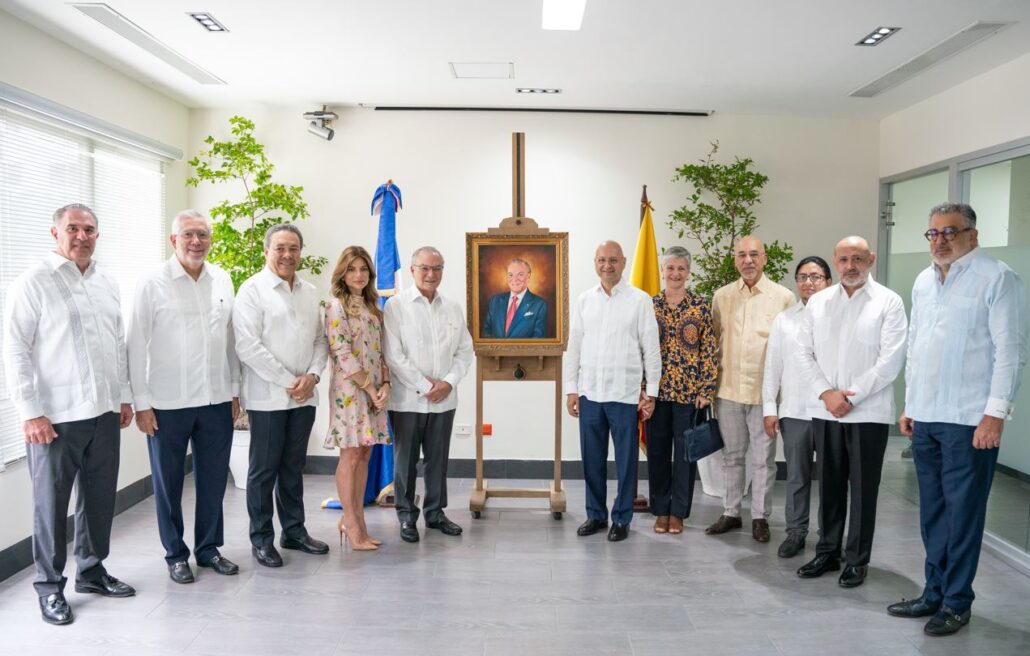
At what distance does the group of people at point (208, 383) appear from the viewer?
3291 millimetres

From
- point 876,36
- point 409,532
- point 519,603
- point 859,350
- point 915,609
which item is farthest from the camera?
point 409,532

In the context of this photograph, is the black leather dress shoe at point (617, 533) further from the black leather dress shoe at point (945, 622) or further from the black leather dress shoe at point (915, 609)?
the black leather dress shoe at point (945, 622)

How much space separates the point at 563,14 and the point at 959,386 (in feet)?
8.51

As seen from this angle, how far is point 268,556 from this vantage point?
3961 mm

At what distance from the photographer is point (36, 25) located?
4.11 m

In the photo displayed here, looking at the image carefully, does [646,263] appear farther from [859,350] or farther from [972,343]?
[972,343]

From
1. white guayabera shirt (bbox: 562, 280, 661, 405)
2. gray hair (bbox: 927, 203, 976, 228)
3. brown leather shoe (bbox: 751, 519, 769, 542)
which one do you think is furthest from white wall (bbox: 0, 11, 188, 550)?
gray hair (bbox: 927, 203, 976, 228)

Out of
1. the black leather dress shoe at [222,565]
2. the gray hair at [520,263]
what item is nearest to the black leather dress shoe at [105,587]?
the black leather dress shoe at [222,565]

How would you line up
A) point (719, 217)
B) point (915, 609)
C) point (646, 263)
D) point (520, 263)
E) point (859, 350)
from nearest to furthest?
1. point (915, 609)
2. point (859, 350)
3. point (520, 263)
4. point (646, 263)
5. point (719, 217)

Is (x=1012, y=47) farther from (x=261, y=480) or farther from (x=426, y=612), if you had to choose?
(x=261, y=480)

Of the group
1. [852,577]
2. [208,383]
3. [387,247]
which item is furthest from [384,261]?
[852,577]

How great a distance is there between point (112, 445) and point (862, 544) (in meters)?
3.68

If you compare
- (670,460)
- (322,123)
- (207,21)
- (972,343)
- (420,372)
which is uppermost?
(207,21)

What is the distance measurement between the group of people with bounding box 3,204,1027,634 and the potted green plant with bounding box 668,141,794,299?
123 centimetres
